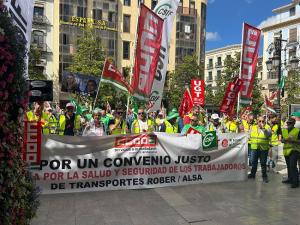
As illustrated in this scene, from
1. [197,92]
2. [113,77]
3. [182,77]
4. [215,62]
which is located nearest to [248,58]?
[113,77]

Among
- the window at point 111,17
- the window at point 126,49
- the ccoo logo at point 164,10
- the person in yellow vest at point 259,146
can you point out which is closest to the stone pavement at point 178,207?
the person in yellow vest at point 259,146

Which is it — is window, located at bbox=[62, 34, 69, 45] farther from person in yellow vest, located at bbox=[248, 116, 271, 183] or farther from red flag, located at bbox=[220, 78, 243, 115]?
person in yellow vest, located at bbox=[248, 116, 271, 183]

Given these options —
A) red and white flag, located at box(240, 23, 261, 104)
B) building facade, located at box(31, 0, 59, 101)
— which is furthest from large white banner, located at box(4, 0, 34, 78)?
building facade, located at box(31, 0, 59, 101)

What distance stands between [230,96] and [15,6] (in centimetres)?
846

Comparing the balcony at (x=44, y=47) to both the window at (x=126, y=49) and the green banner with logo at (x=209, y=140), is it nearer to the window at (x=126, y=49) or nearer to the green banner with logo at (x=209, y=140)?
the window at (x=126, y=49)

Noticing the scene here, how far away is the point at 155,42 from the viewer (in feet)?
31.0

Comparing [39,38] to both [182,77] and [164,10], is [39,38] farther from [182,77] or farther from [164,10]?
[164,10]

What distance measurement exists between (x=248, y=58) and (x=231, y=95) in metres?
1.28

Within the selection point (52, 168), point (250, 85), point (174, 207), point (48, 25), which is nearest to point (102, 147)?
point (52, 168)

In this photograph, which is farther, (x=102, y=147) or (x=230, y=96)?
(x=230, y=96)

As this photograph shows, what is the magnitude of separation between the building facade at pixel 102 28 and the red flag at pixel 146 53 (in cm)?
3328

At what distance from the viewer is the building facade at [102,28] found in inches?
1774

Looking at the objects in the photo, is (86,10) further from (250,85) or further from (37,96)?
(37,96)

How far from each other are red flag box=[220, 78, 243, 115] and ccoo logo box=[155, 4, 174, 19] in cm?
297
